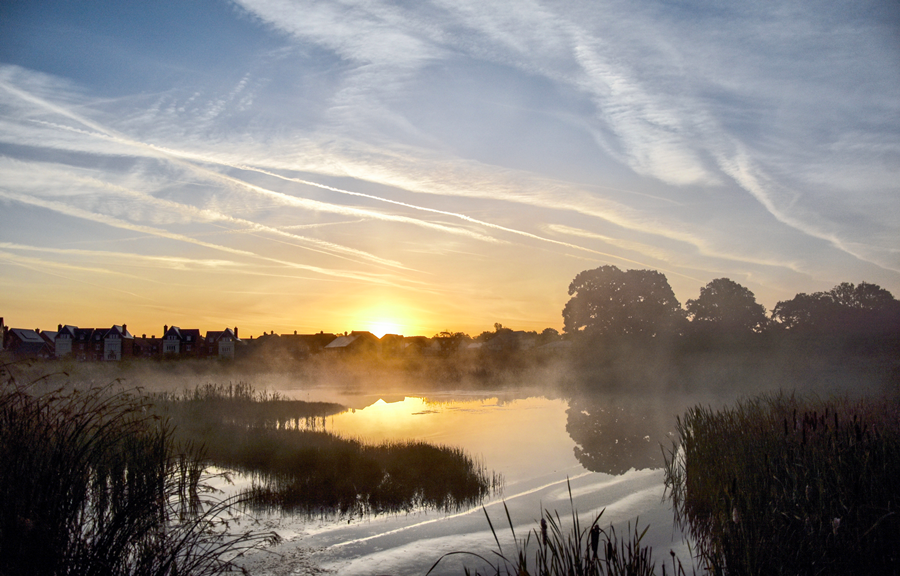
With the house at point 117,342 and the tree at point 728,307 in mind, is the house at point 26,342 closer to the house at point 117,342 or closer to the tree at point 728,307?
the house at point 117,342

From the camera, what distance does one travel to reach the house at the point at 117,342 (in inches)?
2707

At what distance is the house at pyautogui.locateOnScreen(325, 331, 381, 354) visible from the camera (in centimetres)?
8419

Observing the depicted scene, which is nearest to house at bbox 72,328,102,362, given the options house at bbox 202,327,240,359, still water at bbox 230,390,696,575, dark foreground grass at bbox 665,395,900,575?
house at bbox 202,327,240,359

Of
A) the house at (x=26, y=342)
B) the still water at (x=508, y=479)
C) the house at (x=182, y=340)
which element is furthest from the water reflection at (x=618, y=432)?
the house at (x=182, y=340)

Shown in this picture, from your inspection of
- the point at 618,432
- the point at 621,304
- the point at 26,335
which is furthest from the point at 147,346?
the point at 618,432

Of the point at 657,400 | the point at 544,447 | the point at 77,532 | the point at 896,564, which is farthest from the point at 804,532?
the point at 657,400

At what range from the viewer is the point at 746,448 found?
31.3ft

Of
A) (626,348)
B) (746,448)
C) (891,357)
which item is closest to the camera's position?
(746,448)

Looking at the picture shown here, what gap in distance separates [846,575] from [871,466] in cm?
189

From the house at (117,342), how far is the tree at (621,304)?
5731 centimetres

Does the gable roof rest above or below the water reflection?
above

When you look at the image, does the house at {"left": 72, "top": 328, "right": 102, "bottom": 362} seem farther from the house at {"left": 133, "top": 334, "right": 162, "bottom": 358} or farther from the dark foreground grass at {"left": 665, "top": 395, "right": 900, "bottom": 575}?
the dark foreground grass at {"left": 665, "top": 395, "right": 900, "bottom": 575}

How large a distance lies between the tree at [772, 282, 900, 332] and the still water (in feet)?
43.5

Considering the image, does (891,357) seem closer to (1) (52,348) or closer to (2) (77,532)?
(2) (77,532)
